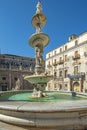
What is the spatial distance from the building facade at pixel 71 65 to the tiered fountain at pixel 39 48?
1979 cm

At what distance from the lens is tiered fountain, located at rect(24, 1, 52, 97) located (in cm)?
914

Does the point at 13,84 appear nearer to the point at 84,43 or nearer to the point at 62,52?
the point at 62,52

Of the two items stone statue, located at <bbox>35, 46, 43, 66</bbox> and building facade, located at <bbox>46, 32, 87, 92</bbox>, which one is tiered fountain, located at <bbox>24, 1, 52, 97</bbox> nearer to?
stone statue, located at <bbox>35, 46, 43, 66</bbox>

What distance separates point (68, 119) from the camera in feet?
12.9

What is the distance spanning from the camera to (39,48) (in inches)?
412

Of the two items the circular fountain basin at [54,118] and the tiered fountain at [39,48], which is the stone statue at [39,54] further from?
the circular fountain basin at [54,118]

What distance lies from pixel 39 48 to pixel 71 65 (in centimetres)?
2361

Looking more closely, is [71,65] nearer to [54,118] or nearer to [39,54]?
[39,54]

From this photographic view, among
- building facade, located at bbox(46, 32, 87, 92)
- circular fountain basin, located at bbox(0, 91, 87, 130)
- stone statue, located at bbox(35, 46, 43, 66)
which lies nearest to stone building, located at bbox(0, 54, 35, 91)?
building facade, located at bbox(46, 32, 87, 92)

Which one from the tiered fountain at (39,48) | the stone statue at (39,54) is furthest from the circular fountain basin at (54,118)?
the stone statue at (39,54)

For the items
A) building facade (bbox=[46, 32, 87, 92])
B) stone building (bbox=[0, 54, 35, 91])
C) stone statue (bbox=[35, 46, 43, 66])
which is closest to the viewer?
stone statue (bbox=[35, 46, 43, 66])

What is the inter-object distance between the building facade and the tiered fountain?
64.9 feet

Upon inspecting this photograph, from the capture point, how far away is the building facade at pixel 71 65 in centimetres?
3013

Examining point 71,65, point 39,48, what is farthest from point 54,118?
point 71,65
